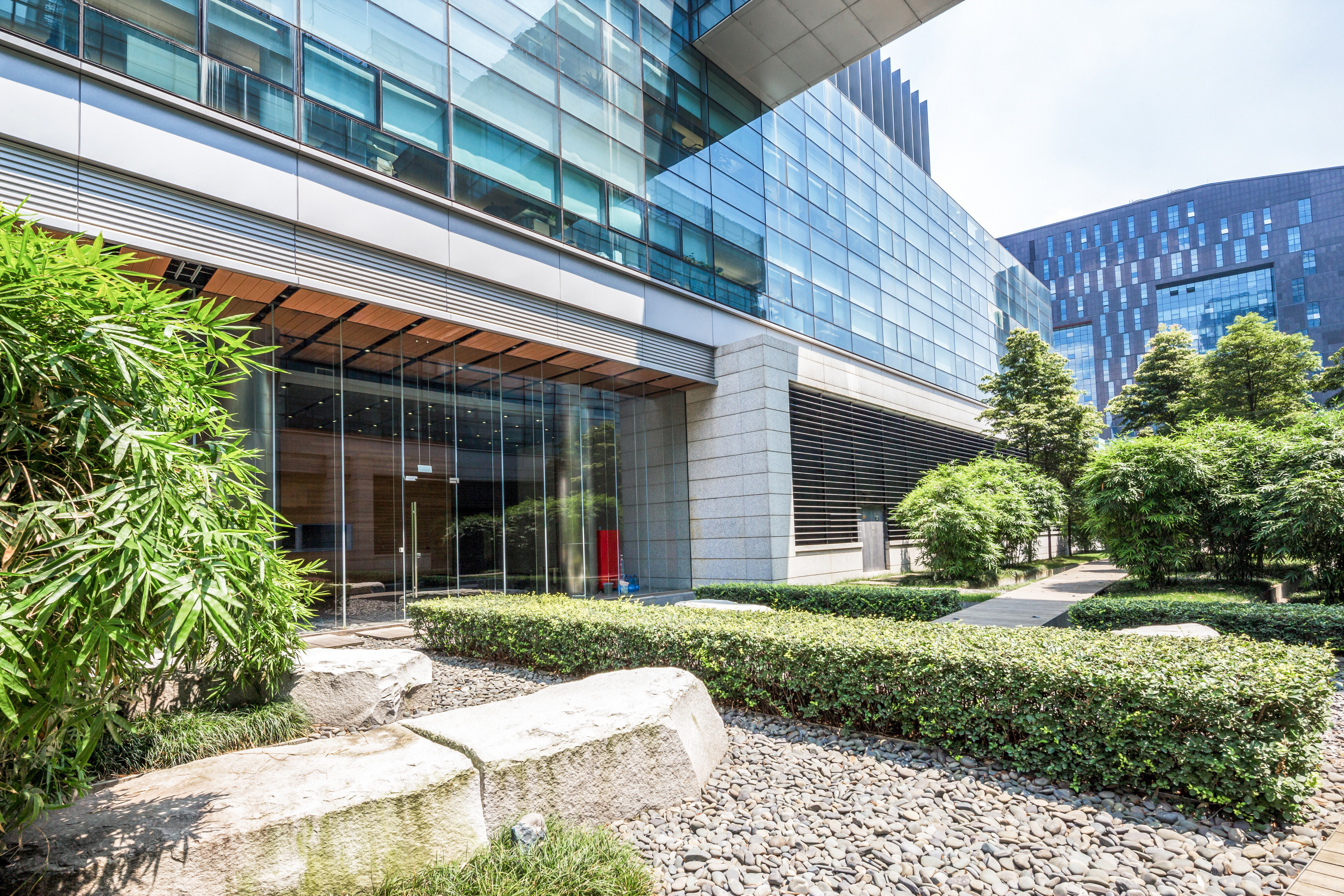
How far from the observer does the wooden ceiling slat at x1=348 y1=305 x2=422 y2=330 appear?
38.8 feet

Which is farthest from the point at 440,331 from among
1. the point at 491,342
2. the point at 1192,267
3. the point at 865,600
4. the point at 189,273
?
the point at 1192,267

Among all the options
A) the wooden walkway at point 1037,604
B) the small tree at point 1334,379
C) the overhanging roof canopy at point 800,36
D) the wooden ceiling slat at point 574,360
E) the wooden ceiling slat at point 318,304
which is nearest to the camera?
the wooden ceiling slat at point 318,304

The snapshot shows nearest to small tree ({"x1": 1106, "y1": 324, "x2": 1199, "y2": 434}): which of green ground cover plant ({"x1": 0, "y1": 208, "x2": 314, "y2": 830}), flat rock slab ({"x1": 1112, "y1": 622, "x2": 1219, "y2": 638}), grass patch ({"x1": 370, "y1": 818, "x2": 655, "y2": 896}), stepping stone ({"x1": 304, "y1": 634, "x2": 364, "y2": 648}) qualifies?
flat rock slab ({"x1": 1112, "y1": 622, "x2": 1219, "y2": 638})

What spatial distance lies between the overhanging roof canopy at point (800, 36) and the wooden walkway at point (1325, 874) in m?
17.4

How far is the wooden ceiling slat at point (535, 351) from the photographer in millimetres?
14312

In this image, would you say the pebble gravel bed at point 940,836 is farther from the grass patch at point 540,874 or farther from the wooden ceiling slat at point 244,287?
the wooden ceiling slat at point 244,287

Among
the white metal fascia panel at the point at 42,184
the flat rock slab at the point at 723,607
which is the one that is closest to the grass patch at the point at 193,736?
the flat rock slab at the point at 723,607

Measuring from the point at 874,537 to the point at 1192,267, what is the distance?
298ft

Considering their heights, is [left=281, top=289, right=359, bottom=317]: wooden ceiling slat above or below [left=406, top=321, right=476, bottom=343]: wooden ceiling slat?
above

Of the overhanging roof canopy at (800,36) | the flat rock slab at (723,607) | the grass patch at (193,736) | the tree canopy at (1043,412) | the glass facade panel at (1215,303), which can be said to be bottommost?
the grass patch at (193,736)

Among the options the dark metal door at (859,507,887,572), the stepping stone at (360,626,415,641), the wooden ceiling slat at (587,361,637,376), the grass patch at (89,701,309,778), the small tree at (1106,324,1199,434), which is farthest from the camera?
the small tree at (1106,324,1199,434)

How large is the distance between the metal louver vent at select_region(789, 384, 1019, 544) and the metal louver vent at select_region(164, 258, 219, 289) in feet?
40.8

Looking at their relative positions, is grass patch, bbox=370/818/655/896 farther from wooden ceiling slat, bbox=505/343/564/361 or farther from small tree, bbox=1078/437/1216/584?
small tree, bbox=1078/437/1216/584

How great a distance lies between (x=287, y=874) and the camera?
3389 mm
